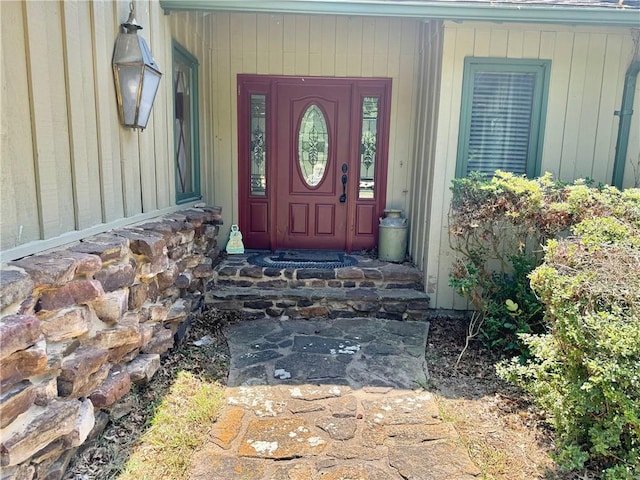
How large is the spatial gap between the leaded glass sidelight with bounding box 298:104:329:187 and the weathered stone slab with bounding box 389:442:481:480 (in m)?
3.47

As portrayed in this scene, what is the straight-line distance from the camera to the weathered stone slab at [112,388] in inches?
84.1

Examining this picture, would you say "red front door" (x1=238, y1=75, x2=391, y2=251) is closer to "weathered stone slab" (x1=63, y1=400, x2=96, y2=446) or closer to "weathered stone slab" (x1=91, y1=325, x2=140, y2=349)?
"weathered stone slab" (x1=91, y1=325, x2=140, y2=349)

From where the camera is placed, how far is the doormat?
4.58 meters

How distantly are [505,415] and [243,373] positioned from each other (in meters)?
1.75

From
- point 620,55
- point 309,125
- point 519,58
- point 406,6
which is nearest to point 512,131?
point 519,58

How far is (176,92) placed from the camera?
4078mm

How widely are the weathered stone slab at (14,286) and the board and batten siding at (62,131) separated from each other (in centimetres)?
15

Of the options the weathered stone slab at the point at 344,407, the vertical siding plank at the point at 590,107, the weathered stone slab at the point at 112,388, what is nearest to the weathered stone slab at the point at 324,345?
the weathered stone slab at the point at 344,407

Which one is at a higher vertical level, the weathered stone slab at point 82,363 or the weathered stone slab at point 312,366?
the weathered stone slab at point 82,363

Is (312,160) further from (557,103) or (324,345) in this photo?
(557,103)

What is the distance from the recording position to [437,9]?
343cm

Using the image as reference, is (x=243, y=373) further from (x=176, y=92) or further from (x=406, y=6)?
(x=406, y=6)

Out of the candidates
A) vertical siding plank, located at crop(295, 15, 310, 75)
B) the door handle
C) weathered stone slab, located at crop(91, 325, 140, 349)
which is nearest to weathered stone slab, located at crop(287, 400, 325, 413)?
weathered stone slab, located at crop(91, 325, 140, 349)

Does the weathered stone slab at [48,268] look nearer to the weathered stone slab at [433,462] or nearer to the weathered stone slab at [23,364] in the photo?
the weathered stone slab at [23,364]
